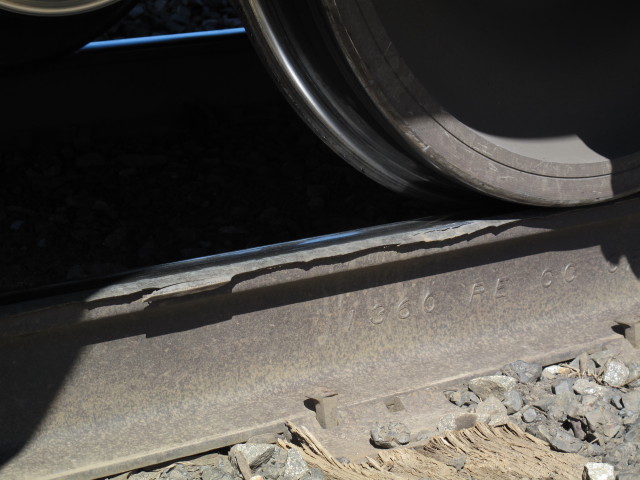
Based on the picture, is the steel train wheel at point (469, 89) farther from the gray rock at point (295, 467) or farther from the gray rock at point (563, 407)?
the gray rock at point (295, 467)

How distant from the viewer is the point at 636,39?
9.10 feet

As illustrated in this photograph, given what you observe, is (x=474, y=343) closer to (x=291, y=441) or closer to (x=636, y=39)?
(x=291, y=441)

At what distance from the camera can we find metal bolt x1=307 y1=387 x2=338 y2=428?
237 cm

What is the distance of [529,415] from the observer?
242 centimetres

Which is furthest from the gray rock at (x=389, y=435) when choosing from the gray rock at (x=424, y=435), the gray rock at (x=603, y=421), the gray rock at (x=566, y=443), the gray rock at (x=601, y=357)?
the gray rock at (x=601, y=357)

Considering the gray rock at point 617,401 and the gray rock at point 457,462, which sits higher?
the gray rock at point 457,462

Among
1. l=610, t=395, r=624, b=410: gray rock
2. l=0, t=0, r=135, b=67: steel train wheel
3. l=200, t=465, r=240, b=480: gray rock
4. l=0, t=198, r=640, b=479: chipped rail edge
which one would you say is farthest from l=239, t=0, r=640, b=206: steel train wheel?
l=0, t=0, r=135, b=67: steel train wheel

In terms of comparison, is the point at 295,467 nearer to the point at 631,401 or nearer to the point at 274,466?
the point at 274,466

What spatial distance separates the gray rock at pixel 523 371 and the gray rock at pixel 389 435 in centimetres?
44

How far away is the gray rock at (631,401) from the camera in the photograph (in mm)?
2420

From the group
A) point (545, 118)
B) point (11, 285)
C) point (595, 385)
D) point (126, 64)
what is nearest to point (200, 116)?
Answer: point (126, 64)

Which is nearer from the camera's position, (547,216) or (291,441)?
(291,441)

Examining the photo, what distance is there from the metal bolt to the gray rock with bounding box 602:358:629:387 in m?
0.85

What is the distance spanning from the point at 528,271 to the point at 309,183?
1.36 metres
